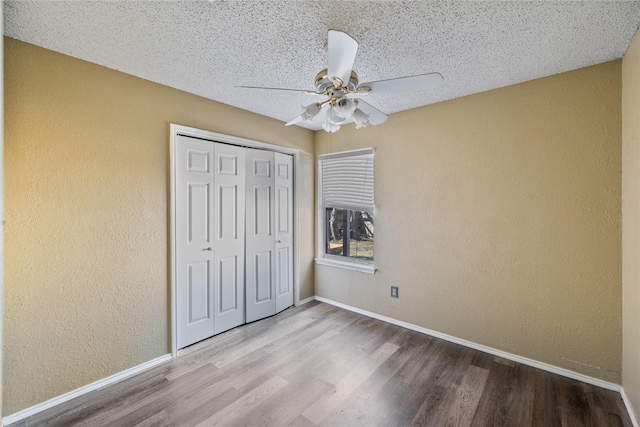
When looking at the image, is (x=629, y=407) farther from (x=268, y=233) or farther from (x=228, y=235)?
(x=228, y=235)

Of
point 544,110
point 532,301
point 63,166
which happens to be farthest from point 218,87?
point 532,301

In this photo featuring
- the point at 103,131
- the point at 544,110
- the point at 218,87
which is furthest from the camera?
the point at 218,87

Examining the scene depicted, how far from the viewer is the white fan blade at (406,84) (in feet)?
5.55

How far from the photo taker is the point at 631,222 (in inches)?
75.0

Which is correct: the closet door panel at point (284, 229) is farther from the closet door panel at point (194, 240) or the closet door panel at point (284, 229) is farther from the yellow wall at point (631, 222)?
the yellow wall at point (631, 222)

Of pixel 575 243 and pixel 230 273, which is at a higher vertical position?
pixel 575 243

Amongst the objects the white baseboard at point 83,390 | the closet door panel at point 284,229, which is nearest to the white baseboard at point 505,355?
the closet door panel at point 284,229

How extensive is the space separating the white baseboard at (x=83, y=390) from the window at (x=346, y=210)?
2195 mm

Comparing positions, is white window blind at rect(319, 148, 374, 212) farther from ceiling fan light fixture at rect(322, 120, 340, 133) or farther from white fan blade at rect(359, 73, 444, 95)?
white fan blade at rect(359, 73, 444, 95)

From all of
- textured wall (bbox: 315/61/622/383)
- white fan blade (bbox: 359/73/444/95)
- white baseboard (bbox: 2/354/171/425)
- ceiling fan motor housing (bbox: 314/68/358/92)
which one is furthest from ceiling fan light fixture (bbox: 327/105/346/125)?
white baseboard (bbox: 2/354/171/425)

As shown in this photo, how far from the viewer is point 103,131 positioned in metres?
2.23

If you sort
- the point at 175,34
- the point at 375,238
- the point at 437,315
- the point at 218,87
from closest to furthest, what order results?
the point at 175,34 → the point at 218,87 → the point at 437,315 → the point at 375,238

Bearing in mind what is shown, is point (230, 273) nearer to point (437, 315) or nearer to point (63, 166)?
point (63, 166)

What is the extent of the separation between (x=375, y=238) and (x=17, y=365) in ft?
10.3
